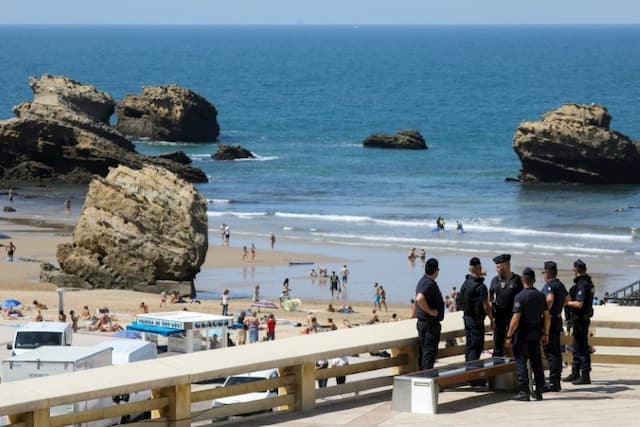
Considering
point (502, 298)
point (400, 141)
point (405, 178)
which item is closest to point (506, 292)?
point (502, 298)

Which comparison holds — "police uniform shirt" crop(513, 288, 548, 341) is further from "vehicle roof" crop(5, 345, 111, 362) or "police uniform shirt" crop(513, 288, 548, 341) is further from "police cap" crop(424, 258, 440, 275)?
"vehicle roof" crop(5, 345, 111, 362)

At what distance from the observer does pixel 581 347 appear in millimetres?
12555

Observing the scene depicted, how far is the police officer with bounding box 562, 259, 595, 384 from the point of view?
1251 cm

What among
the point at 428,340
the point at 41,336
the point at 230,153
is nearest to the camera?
the point at 428,340

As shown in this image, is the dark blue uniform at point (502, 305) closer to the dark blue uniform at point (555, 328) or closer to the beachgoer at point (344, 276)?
the dark blue uniform at point (555, 328)

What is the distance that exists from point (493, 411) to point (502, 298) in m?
1.41

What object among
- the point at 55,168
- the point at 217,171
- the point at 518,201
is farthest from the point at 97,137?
the point at 518,201

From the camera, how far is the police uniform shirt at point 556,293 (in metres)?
12.5

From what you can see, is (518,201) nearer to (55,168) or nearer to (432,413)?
(55,168)

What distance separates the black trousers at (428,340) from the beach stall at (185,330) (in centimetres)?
1436

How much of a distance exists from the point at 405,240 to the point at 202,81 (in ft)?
450

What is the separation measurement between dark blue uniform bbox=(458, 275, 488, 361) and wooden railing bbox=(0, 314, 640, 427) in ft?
0.89

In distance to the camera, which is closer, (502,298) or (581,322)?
(502,298)

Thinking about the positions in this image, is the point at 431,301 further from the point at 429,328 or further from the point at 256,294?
the point at 256,294
